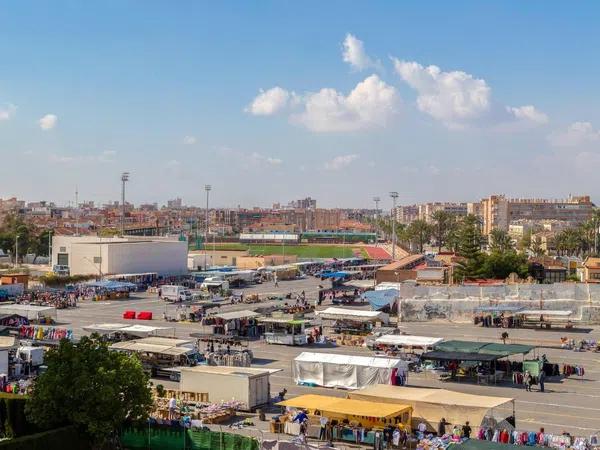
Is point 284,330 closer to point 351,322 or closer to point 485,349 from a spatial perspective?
point 351,322

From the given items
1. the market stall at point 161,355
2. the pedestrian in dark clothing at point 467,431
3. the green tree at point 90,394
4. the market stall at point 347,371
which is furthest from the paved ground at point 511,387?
the green tree at point 90,394

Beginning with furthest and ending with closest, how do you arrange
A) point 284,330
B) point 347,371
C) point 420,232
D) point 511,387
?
point 420,232 → point 284,330 → point 511,387 → point 347,371

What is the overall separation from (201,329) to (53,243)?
41.7 metres

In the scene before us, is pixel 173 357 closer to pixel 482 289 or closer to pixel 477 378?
pixel 477 378

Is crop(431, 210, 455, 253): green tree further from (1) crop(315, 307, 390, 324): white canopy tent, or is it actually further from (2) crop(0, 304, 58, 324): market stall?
(2) crop(0, 304, 58, 324): market stall

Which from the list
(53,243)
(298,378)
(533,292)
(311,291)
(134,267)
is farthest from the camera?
(53,243)

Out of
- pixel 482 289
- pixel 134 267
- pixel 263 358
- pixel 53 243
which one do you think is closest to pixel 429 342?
pixel 263 358

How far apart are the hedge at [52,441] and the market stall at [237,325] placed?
19448 millimetres

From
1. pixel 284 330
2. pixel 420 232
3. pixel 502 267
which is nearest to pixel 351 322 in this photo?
pixel 284 330

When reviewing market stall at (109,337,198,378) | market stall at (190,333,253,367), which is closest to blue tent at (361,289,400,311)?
market stall at (190,333,253,367)

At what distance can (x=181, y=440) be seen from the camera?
19.0 metres

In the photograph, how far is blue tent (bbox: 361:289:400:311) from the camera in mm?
46156

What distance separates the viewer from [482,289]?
1762 inches

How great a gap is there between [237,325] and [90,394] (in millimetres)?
20591
